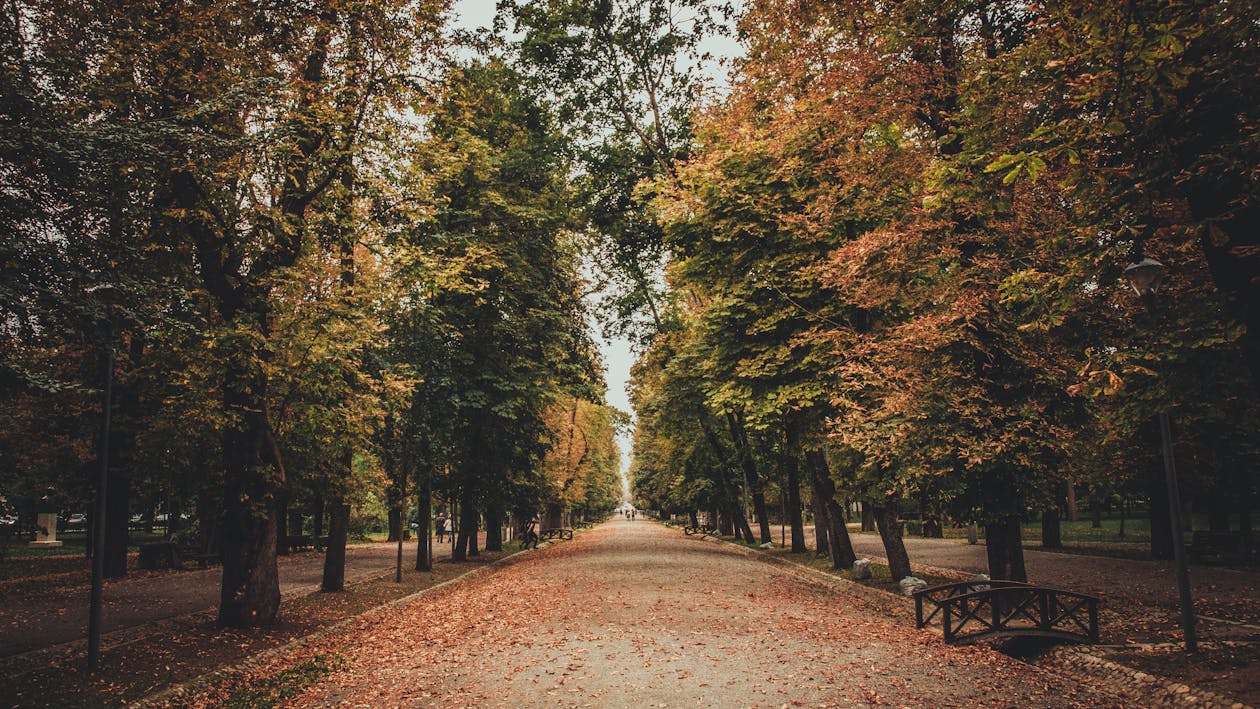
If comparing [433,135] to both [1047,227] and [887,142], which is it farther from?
[1047,227]

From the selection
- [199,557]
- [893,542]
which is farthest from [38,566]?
[893,542]

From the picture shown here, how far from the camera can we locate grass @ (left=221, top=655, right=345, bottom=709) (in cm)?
714

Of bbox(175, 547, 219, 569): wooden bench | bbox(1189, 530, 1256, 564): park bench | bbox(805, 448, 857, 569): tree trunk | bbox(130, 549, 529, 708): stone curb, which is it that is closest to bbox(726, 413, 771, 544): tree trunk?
bbox(805, 448, 857, 569): tree trunk

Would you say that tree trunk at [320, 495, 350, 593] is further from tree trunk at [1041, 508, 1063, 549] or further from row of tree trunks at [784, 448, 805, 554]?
tree trunk at [1041, 508, 1063, 549]

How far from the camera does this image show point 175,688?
7.17 metres

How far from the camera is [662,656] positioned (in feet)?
28.2

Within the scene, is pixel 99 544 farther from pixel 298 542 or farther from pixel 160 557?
pixel 298 542

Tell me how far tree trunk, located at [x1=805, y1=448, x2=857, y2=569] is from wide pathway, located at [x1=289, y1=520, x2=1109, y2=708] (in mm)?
3443

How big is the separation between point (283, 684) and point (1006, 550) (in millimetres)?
10953

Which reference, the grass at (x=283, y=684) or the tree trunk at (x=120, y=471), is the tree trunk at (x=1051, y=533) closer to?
the grass at (x=283, y=684)

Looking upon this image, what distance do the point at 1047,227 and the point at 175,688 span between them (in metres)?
12.0

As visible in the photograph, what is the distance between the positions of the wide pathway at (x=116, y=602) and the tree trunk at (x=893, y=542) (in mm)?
13167

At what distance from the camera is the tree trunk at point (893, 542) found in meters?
14.7

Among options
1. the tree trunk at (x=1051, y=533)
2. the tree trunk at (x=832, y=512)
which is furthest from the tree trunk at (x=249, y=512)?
the tree trunk at (x=1051, y=533)
